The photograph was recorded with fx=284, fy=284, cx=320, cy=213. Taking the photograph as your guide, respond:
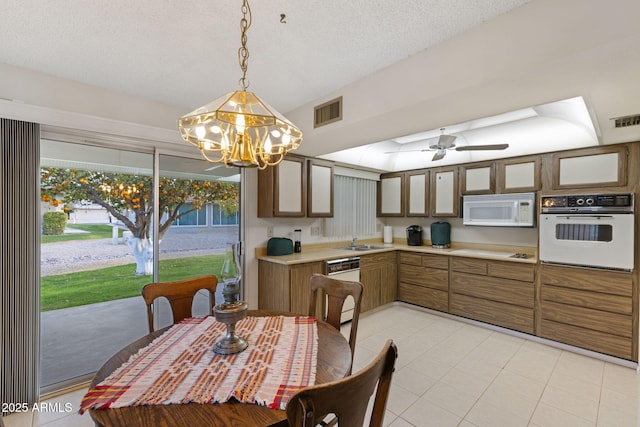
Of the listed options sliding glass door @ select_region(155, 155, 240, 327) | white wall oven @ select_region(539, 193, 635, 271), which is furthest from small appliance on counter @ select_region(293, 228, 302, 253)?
white wall oven @ select_region(539, 193, 635, 271)

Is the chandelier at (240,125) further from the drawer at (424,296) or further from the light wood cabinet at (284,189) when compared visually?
the drawer at (424,296)

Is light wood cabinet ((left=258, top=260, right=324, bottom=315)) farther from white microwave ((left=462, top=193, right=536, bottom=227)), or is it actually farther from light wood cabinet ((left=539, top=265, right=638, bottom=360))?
light wood cabinet ((left=539, top=265, right=638, bottom=360))

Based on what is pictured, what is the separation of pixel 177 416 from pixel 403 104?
2128 mm

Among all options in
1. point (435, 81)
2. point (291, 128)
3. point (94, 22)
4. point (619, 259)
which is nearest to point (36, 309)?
point (94, 22)

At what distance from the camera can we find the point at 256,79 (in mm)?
2299

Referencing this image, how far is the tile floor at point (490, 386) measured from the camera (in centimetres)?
199

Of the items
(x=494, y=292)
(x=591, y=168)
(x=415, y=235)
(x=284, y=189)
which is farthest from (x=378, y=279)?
(x=591, y=168)

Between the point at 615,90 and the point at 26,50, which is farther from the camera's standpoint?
the point at 26,50

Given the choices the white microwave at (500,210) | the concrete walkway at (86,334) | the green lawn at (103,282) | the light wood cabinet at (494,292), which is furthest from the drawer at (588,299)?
the concrete walkway at (86,334)

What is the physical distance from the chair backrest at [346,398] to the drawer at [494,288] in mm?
3233

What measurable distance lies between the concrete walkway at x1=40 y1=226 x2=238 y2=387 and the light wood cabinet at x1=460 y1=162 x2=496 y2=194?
10.7ft

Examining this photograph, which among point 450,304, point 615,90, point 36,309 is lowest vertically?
point 450,304

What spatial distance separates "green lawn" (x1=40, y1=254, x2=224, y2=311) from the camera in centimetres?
245

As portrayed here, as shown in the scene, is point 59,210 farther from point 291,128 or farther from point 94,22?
point 291,128
